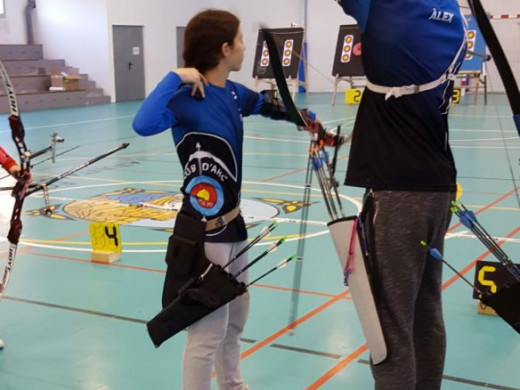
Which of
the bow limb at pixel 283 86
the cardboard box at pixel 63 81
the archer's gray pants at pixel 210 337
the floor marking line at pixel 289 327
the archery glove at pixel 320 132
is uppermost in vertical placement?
the bow limb at pixel 283 86

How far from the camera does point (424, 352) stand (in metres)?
1.82

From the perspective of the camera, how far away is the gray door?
15.4m

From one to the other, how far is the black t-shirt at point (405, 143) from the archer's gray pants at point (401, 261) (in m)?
0.03

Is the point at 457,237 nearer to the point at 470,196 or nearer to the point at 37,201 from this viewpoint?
the point at 470,196

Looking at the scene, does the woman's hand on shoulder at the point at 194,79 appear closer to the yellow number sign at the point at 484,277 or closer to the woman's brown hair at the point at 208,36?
the woman's brown hair at the point at 208,36

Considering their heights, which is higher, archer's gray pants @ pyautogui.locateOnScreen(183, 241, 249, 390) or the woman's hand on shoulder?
the woman's hand on shoulder

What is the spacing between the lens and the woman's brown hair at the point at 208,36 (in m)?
1.93

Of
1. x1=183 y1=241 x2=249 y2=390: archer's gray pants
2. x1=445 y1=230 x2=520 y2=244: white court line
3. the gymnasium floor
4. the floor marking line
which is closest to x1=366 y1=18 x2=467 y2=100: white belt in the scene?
x1=183 y1=241 x2=249 y2=390: archer's gray pants

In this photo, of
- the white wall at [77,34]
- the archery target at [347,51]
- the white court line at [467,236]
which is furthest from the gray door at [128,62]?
the white court line at [467,236]

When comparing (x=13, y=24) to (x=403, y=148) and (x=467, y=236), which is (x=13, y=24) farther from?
(x=403, y=148)

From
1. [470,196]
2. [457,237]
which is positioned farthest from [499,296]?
[470,196]

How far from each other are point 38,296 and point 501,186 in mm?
3948

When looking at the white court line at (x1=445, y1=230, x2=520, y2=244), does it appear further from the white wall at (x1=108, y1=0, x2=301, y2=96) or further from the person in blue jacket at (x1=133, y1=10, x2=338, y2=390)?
the white wall at (x1=108, y1=0, x2=301, y2=96)

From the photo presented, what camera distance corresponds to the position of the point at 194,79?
188 centimetres
